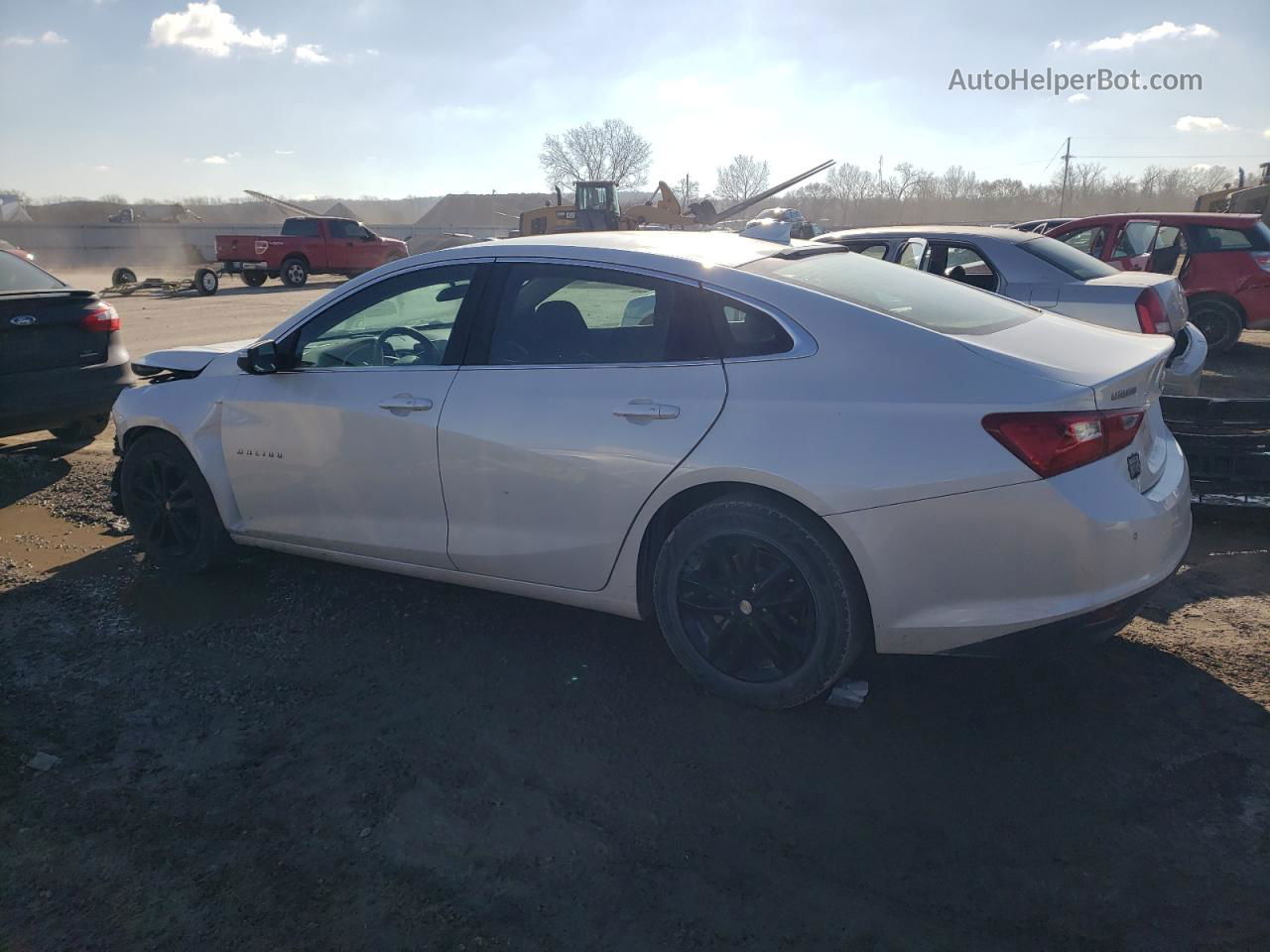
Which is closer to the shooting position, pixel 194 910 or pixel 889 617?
pixel 194 910

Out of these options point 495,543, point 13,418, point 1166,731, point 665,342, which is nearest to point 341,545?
point 495,543

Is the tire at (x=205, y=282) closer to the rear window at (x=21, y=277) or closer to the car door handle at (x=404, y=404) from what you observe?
the rear window at (x=21, y=277)

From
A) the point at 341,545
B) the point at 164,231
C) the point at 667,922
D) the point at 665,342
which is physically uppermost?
the point at 164,231

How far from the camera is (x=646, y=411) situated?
3.26 meters

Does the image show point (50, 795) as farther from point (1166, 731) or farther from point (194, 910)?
point (1166, 731)

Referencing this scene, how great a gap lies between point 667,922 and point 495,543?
5.61 feet

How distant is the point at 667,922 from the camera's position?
2320 mm

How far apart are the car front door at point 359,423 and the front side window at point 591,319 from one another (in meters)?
0.21

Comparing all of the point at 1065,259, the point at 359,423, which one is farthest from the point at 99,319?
the point at 1065,259

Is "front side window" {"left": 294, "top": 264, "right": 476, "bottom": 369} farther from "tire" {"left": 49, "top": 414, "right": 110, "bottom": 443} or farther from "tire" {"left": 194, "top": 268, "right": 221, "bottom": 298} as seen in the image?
"tire" {"left": 194, "top": 268, "right": 221, "bottom": 298}

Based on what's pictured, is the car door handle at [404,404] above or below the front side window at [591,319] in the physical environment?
below

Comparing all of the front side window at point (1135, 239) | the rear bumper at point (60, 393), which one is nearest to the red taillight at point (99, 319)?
the rear bumper at point (60, 393)

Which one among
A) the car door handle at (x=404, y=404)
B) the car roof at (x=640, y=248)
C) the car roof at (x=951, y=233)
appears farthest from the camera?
the car roof at (x=951, y=233)

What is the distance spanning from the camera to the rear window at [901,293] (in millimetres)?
3273
